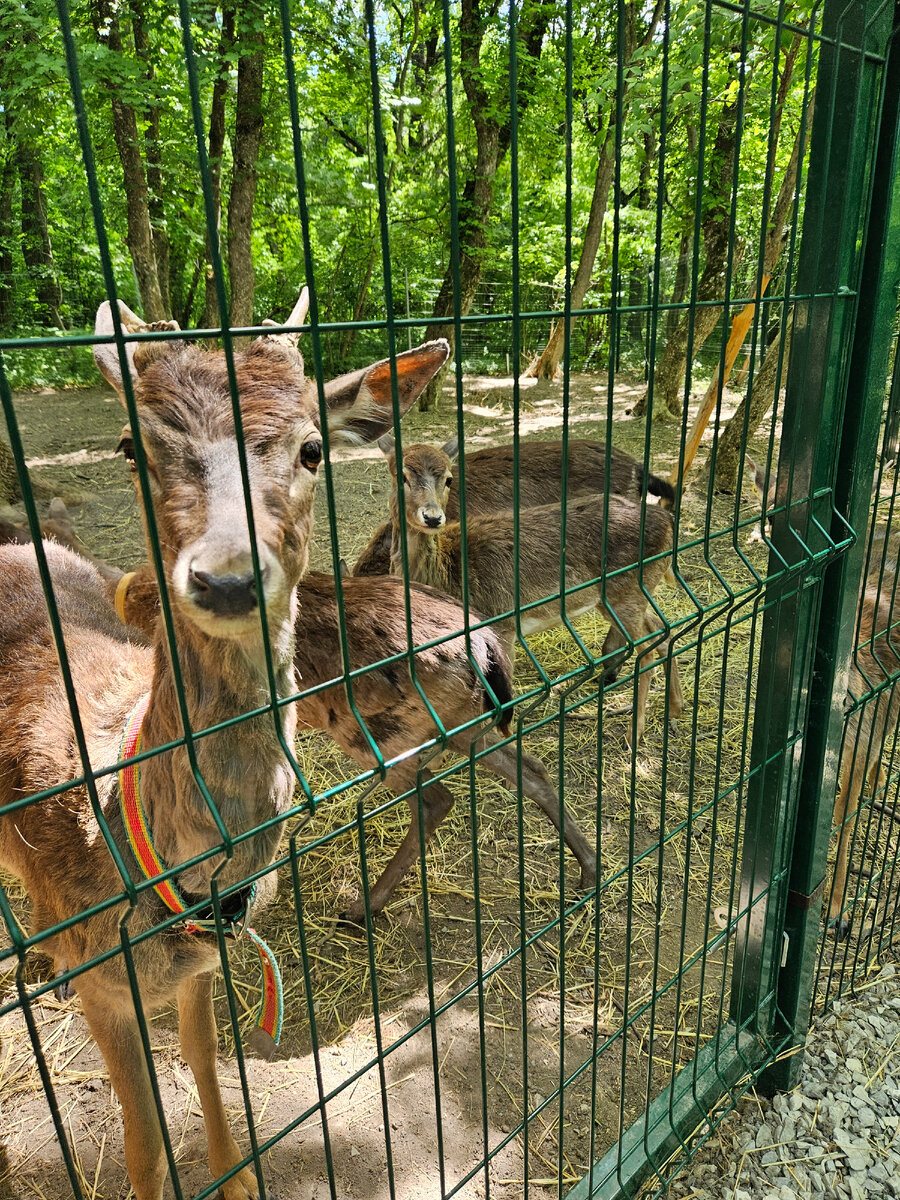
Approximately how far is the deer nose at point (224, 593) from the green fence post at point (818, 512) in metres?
1.50

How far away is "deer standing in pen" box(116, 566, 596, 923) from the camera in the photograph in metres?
3.34

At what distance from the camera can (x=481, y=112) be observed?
10320mm

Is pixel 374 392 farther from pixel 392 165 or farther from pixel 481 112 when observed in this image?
pixel 392 165

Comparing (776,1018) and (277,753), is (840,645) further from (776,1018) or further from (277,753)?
(277,753)

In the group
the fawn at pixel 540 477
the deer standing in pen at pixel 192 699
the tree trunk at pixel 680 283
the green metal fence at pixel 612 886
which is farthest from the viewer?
the tree trunk at pixel 680 283

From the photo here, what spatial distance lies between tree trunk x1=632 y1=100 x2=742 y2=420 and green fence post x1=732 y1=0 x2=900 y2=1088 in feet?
21.1

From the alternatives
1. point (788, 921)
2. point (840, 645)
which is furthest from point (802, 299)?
point (788, 921)

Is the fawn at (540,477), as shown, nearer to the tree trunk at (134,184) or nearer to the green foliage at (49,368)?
the tree trunk at (134,184)

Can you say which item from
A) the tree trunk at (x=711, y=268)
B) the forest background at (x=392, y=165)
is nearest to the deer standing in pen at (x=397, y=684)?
the forest background at (x=392, y=165)

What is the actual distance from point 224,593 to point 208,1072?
1.88 metres

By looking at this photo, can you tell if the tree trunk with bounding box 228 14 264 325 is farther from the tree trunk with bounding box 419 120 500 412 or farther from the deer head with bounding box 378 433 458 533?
the deer head with bounding box 378 433 458 533

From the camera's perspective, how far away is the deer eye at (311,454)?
1814 millimetres

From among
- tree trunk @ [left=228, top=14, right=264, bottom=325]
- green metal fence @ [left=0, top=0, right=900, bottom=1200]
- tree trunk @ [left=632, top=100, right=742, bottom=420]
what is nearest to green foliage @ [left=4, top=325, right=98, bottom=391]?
tree trunk @ [left=228, top=14, right=264, bottom=325]

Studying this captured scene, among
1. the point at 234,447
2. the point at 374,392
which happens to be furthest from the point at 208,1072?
the point at 374,392
